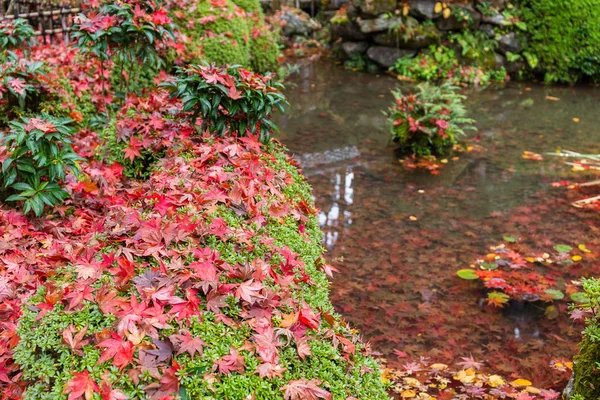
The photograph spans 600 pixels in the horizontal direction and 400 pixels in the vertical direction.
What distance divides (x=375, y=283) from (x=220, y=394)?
9.63 ft

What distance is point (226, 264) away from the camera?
2.34m

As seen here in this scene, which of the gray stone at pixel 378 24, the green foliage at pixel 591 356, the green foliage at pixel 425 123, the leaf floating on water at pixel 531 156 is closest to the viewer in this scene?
the green foliage at pixel 591 356

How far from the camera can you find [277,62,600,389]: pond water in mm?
3977

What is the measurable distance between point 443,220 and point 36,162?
12.5 ft

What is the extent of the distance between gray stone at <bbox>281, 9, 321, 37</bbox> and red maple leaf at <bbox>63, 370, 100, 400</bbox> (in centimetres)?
1414

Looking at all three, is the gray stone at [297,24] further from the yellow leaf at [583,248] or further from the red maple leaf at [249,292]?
the red maple leaf at [249,292]

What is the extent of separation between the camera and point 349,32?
12.6m

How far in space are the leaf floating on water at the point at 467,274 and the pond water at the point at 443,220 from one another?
48mm

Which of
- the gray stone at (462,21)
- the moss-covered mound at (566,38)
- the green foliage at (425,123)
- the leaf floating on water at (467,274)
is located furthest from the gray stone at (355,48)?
the leaf floating on water at (467,274)

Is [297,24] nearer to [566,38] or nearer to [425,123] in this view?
[566,38]

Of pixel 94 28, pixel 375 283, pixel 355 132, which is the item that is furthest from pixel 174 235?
pixel 355 132

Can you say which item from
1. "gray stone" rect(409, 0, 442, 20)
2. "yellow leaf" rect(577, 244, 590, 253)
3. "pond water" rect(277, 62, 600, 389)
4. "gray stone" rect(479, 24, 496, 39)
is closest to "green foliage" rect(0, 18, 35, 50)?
"pond water" rect(277, 62, 600, 389)

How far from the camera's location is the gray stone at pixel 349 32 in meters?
12.4

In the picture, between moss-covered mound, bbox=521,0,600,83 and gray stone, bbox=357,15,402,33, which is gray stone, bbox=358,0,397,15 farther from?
moss-covered mound, bbox=521,0,600,83
